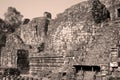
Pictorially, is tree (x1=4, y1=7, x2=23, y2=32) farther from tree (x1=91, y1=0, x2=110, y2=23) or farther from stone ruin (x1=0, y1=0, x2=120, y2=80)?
→ tree (x1=91, y1=0, x2=110, y2=23)

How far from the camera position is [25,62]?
18.3 metres

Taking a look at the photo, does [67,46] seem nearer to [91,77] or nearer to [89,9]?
[89,9]

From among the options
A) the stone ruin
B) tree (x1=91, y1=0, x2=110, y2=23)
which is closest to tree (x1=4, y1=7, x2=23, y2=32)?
the stone ruin

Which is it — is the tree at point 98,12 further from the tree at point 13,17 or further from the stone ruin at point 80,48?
the tree at point 13,17

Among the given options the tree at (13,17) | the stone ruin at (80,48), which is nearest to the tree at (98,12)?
the stone ruin at (80,48)

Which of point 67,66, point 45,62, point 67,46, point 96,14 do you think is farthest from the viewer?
point 67,46

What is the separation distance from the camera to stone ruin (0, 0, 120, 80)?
885 centimetres

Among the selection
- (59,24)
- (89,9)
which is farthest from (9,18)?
(89,9)

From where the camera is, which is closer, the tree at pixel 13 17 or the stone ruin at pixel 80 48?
the stone ruin at pixel 80 48

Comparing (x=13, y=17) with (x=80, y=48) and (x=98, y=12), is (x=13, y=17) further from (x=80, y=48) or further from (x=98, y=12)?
(x=80, y=48)

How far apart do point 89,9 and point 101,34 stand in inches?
118

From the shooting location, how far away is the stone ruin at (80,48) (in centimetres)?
885

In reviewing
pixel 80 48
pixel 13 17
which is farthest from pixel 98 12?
pixel 13 17

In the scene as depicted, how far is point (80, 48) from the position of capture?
1004 cm
